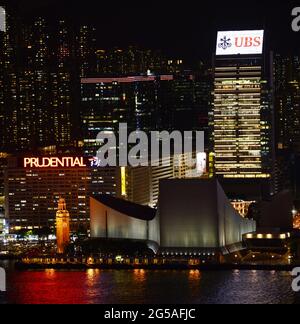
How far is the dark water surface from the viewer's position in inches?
848

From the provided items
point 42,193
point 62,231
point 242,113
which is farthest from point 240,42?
point 62,231

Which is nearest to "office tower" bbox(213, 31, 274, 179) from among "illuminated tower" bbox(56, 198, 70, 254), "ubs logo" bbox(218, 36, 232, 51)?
"ubs logo" bbox(218, 36, 232, 51)

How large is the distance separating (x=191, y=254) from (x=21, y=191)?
958cm

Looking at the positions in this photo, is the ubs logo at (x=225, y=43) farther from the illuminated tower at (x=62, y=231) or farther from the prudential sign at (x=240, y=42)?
the illuminated tower at (x=62, y=231)

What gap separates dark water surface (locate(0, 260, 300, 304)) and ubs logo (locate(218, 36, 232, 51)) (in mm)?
18936

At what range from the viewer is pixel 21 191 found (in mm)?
35625

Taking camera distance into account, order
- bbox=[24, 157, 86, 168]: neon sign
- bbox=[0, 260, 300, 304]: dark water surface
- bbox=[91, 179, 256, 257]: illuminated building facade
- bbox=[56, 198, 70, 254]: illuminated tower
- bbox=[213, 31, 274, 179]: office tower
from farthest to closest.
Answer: bbox=[213, 31, 274, 179]: office tower, bbox=[24, 157, 86, 168]: neon sign, bbox=[56, 198, 70, 254]: illuminated tower, bbox=[91, 179, 256, 257]: illuminated building facade, bbox=[0, 260, 300, 304]: dark water surface

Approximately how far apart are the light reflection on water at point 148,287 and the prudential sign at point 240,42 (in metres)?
18.8

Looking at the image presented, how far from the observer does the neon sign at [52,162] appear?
35594 millimetres

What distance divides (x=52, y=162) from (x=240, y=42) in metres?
11.1

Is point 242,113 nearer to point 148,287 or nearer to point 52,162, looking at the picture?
point 52,162

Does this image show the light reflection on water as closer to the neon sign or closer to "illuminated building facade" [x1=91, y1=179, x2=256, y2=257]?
"illuminated building facade" [x1=91, y1=179, x2=256, y2=257]
